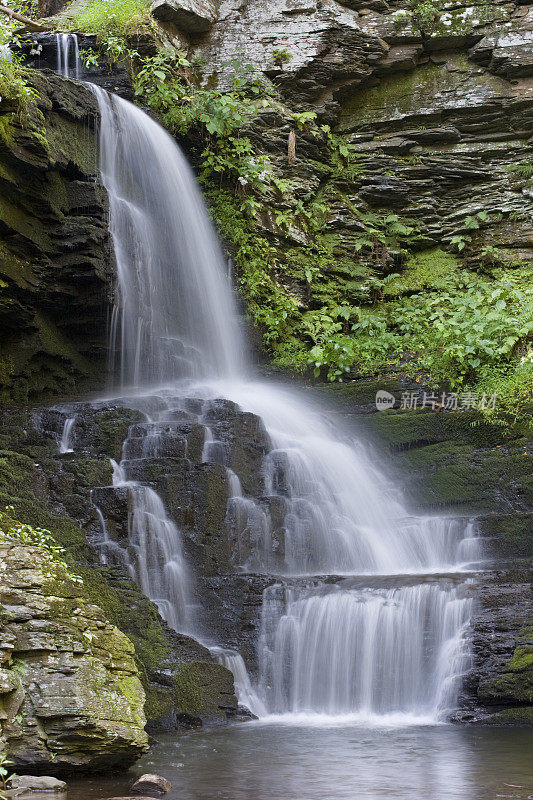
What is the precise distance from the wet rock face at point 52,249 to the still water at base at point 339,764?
714 centimetres

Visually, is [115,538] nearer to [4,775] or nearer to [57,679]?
[57,679]

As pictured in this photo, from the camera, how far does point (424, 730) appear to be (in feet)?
21.5

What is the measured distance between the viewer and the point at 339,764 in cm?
537

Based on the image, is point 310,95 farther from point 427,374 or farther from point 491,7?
point 427,374

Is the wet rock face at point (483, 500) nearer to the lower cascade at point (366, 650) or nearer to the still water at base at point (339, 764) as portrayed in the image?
the lower cascade at point (366, 650)

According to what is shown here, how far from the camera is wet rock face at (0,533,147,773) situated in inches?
186

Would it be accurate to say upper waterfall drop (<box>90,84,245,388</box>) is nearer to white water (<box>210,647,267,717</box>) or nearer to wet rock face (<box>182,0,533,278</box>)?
wet rock face (<box>182,0,533,278</box>)

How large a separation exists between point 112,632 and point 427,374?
8.25 metres

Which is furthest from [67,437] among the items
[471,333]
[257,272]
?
[471,333]

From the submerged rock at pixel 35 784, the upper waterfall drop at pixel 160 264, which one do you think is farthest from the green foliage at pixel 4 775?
the upper waterfall drop at pixel 160 264

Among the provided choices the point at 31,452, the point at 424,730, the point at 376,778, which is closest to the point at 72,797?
the point at 376,778

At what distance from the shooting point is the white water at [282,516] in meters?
7.36

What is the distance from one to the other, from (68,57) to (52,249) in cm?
530

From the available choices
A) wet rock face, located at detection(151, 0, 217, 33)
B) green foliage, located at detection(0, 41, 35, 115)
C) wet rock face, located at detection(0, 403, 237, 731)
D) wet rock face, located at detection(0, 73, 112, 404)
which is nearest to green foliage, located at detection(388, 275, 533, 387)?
wet rock face, located at detection(0, 403, 237, 731)
